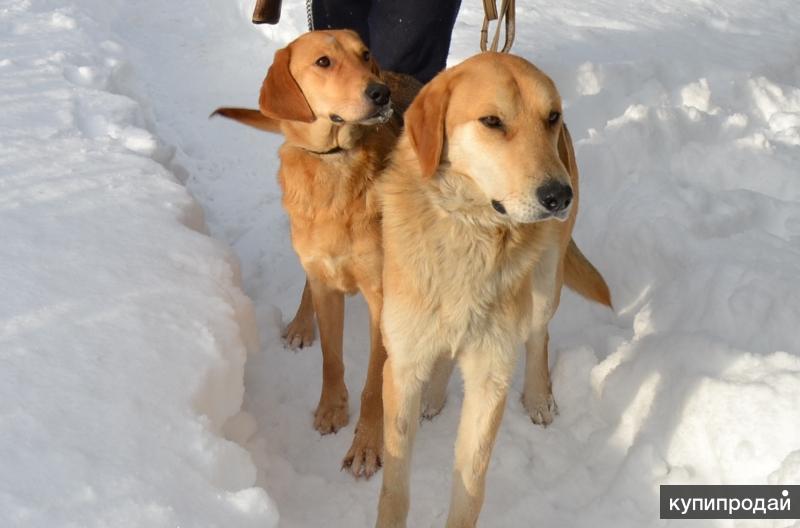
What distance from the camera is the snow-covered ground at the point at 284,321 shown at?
220cm

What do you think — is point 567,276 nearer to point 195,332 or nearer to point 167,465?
point 195,332

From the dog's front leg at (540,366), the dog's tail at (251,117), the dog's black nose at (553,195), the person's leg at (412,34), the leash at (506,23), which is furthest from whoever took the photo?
the person's leg at (412,34)

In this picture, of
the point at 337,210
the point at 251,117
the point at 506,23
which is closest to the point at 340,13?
the point at 506,23

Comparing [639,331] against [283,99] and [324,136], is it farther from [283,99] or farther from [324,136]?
[283,99]

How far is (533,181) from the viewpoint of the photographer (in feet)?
6.38

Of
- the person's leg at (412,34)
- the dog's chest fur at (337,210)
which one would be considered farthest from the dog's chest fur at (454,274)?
the person's leg at (412,34)

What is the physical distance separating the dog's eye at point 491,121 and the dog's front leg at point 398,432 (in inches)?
29.6

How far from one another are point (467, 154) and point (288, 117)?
0.91 meters

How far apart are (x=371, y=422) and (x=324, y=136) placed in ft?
3.87

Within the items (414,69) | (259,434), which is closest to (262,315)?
(259,434)

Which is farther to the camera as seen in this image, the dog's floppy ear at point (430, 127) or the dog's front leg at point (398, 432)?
the dog's front leg at point (398, 432)

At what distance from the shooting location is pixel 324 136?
9.12 ft

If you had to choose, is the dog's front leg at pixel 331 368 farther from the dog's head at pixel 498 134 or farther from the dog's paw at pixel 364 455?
the dog's head at pixel 498 134

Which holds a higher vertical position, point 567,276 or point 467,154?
point 467,154
